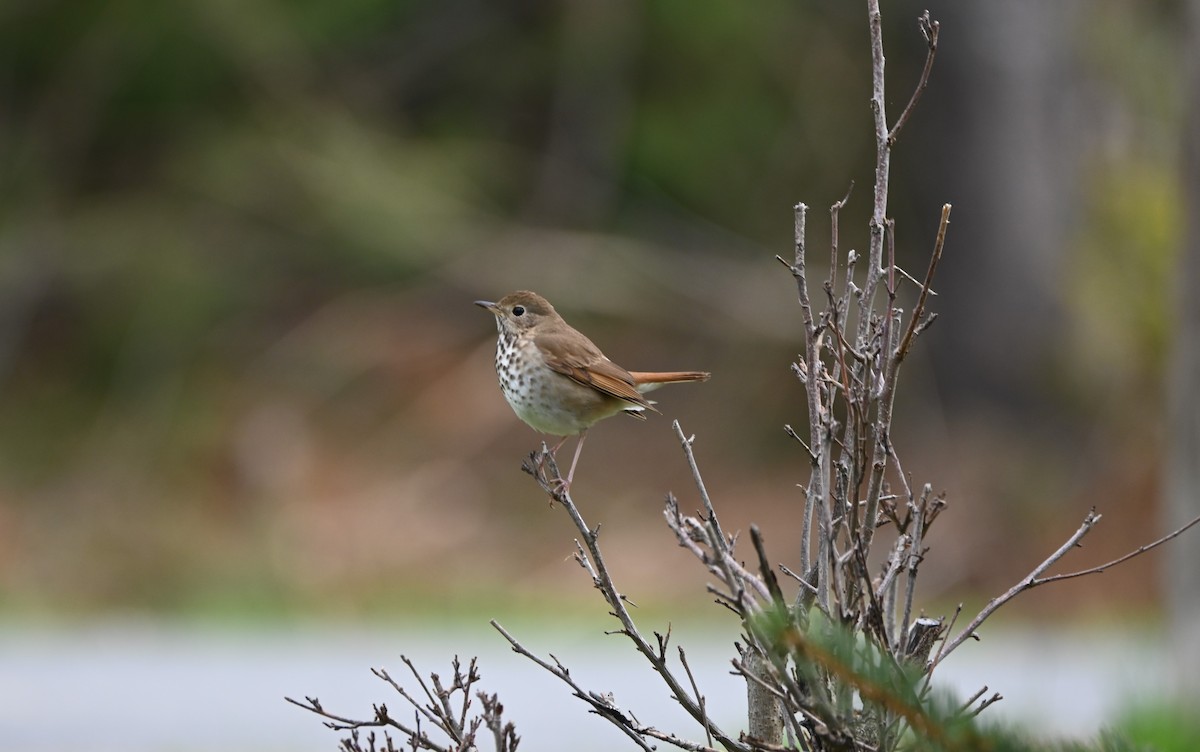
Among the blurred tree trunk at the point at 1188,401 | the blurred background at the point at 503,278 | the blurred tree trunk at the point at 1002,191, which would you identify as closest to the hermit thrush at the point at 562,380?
the blurred tree trunk at the point at 1188,401

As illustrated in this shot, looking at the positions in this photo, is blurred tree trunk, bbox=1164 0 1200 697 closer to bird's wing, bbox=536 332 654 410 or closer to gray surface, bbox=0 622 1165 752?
gray surface, bbox=0 622 1165 752

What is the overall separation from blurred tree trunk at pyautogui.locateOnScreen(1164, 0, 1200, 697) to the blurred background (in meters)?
2.58

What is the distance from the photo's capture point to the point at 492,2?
15.1 m

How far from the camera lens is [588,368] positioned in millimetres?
4148

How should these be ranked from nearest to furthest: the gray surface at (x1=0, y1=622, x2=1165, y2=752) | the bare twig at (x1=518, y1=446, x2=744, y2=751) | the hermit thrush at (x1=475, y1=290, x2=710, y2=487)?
the bare twig at (x1=518, y1=446, x2=744, y2=751) → the hermit thrush at (x1=475, y1=290, x2=710, y2=487) → the gray surface at (x1=0, y1=622, x2=1165, y2=752)

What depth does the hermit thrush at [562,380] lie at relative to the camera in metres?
4.10

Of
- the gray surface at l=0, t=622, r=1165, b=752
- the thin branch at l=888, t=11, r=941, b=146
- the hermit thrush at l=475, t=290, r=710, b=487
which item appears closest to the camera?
the thin branch at l=888, t=11, r=941, b=146

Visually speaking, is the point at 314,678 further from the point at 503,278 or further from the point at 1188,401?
the point at 503,278

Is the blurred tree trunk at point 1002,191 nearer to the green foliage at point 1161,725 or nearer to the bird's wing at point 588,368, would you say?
the green foliage at point 1161,725

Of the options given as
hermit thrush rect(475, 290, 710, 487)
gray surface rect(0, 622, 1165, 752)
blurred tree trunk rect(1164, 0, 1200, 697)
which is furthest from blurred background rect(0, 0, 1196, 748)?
hermit thrush rect(475, 290, 710, 487)

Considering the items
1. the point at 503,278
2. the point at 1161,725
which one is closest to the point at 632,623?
the point at 1161,725

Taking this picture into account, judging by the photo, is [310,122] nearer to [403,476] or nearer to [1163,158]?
[403,476]

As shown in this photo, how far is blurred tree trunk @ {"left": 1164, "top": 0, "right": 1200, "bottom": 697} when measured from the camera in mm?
6406

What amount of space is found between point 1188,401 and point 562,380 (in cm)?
363
